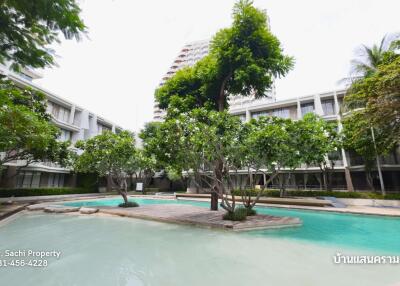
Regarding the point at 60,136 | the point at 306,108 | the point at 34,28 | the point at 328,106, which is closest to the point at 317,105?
the point at 328,106

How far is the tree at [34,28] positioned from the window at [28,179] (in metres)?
26.2

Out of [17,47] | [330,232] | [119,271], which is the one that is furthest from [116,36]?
[330,232]

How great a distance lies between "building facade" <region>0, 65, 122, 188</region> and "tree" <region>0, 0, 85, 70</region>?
21457 mm

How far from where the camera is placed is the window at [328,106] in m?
25.9

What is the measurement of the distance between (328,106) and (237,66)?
20.2 meters

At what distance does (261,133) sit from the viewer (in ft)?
30.5

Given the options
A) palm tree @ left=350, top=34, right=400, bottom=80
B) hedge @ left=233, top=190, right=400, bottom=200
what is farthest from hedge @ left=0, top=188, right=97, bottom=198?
palm tree @ left=350, top=34, right=400, bottom=80

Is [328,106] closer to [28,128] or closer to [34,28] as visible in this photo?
[28,128]

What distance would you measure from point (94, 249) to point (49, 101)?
25.6 metres

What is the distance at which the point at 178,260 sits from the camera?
584 centimetres

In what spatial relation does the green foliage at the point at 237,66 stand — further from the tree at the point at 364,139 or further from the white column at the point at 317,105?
the white column at the point at 317,105

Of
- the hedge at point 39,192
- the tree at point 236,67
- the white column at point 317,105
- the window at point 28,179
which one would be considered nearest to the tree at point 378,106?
the white column at point 317,105

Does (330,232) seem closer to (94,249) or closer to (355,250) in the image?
(355,250)

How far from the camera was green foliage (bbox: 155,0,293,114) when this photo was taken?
36.3ft
